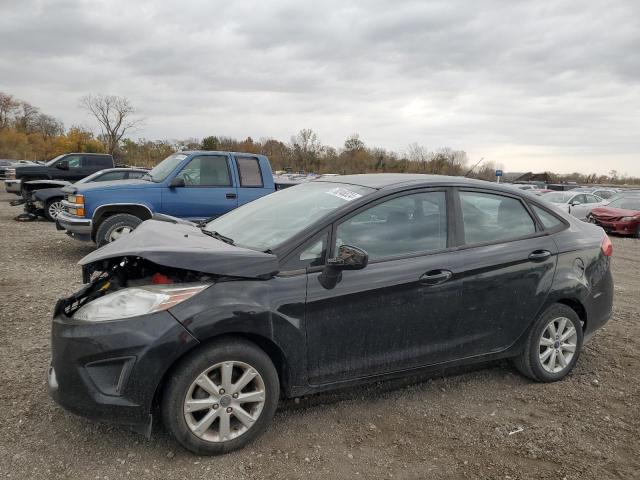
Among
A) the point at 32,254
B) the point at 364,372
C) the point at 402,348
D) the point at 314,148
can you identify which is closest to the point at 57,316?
the point at 364,372

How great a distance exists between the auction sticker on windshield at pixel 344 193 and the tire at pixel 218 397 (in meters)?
1.21

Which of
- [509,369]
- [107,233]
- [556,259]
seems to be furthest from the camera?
[107,233]

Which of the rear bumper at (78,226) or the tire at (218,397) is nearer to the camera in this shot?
the tire at (218,397)

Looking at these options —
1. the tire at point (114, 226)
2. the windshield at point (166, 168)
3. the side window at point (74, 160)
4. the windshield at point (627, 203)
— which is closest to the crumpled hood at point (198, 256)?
the tire at point (114, 226)

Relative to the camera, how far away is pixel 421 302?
337 cm

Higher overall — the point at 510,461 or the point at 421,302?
the point at 421,302

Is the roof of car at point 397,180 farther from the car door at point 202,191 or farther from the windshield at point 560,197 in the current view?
the windshield at point 560,197

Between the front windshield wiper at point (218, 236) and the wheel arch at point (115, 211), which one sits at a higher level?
the front windshield wiper at point (218, 236)

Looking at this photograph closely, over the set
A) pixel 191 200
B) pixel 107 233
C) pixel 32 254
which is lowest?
pixel 32 254

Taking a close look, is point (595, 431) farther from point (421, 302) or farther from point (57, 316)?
point (57, 316)

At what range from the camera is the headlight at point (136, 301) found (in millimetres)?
2781

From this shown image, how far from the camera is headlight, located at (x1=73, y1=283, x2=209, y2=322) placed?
278cm

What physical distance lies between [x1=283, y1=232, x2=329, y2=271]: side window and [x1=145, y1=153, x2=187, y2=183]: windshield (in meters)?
6.17

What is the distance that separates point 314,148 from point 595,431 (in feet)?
257
